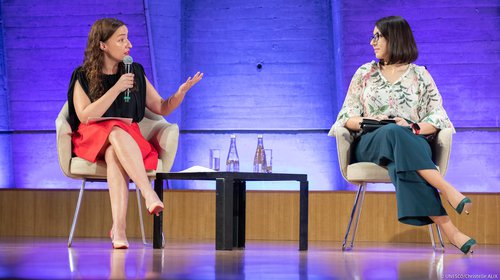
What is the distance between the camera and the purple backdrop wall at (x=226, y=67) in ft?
19.9

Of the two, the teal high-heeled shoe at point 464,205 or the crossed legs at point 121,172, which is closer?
the teal high-heeled shoe at point 464,205

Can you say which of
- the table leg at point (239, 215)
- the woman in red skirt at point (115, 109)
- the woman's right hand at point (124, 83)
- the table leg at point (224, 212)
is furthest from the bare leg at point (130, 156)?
the table leg at point (239, 215)

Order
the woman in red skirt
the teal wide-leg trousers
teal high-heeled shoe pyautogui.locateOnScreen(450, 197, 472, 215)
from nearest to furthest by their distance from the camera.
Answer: teal high-heeled shoe pyautogui.locateOnScreen(450, 197, 472, 215) → the teal wide-leg trousers → the woman in red skirt

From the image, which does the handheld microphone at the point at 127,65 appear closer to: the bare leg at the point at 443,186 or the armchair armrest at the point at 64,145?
the armchair armrest at the point at 64,145

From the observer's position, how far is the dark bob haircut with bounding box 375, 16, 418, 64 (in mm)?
4277

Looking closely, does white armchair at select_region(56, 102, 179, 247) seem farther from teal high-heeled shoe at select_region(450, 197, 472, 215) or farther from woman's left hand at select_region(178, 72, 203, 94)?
teal high-heeled shoe at select_region(450, 197, 472, 215)

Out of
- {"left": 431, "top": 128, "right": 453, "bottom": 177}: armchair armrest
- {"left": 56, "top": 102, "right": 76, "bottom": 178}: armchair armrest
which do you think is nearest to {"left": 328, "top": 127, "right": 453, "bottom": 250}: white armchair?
{"left": 431, "top": 128, "right": 453, "bottom": 177}: armchair armrest

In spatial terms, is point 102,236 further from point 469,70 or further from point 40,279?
point 40,279

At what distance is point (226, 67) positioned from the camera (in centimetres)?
637

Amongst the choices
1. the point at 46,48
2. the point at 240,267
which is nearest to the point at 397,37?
the point at 240,267

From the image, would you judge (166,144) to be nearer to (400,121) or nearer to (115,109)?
(115,109)

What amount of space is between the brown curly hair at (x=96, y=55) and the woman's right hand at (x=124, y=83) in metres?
0.18

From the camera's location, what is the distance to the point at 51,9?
6.33 m

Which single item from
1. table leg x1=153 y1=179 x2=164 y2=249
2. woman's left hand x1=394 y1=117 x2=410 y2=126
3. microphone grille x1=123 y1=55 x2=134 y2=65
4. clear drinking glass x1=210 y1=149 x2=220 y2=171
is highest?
microphone grille x1=123 y1=55 x2=134 y2=65
